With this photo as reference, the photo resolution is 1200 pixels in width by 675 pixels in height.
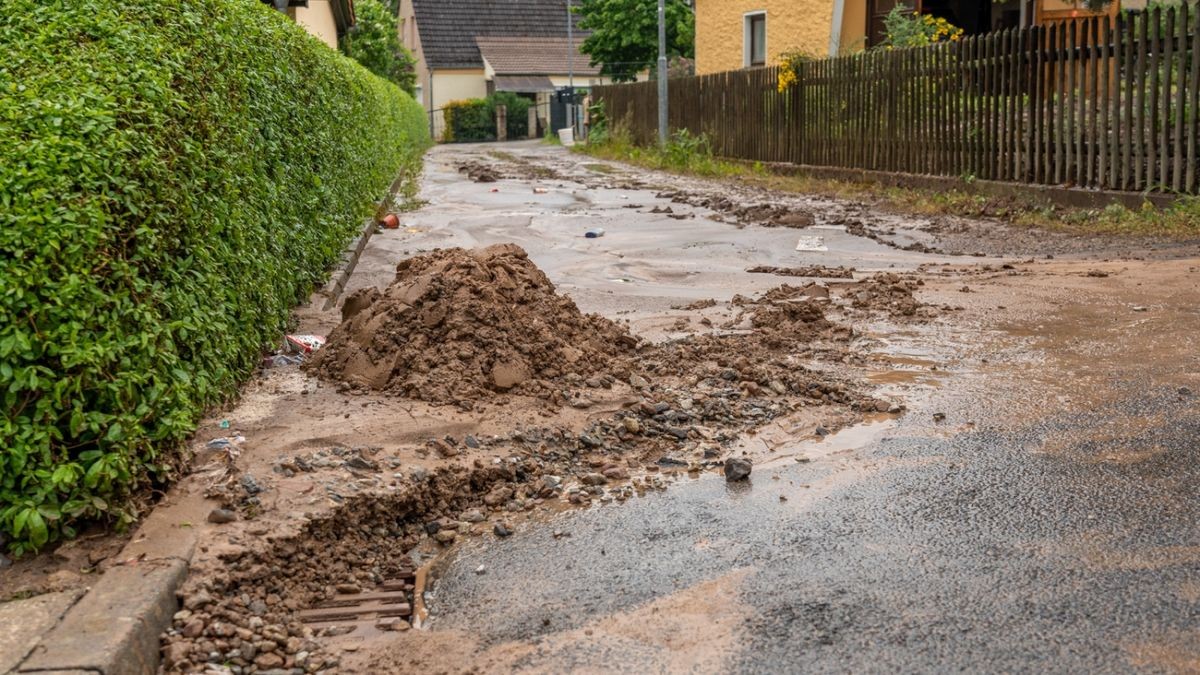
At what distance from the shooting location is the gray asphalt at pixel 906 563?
3186 mm

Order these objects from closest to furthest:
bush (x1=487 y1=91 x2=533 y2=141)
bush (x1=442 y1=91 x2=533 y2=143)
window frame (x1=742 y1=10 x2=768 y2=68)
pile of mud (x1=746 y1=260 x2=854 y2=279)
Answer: pile of mud (x1=746 y1=260 x2=854 y2=279), window frame (x1=742 y1=10 x2=768 y2=68), bush (x1=442 y1=91 x2=533 y2=143), bush (x1=487 y1=91 x2=533 y2=141)

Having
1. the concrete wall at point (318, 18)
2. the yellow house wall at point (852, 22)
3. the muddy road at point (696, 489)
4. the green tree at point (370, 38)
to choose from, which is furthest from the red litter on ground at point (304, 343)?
the green tree at point (370, 38)

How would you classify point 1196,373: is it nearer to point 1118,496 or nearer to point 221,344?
point 1118,496

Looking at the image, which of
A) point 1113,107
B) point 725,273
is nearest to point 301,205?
point 725,273

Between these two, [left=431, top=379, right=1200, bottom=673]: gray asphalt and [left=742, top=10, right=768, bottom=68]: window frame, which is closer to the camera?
[left=431, top=379, right=1200, bottom=673]: gray asphalt

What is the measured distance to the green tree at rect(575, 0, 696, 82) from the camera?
5169 cm

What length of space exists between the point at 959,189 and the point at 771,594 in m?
13.5

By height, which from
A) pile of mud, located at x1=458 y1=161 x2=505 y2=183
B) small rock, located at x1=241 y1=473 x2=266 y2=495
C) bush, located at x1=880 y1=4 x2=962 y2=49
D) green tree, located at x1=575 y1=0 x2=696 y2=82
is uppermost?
green tree, located at x1=575 y1=0 x2=696 y2=82

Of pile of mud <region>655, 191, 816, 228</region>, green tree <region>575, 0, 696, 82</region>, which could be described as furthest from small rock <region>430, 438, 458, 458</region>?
green tree <region>575, 0, 696, 82</region>

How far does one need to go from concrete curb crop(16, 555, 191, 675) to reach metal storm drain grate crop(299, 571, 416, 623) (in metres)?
0.40

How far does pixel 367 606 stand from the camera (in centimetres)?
371

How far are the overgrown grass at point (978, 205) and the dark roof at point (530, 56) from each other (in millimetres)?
40359

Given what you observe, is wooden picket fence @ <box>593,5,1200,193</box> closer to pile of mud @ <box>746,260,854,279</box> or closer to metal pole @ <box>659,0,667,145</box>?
pile of mud @ <box>746,260,854,279</box>

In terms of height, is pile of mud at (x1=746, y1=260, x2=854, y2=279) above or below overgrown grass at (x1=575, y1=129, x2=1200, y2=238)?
below
